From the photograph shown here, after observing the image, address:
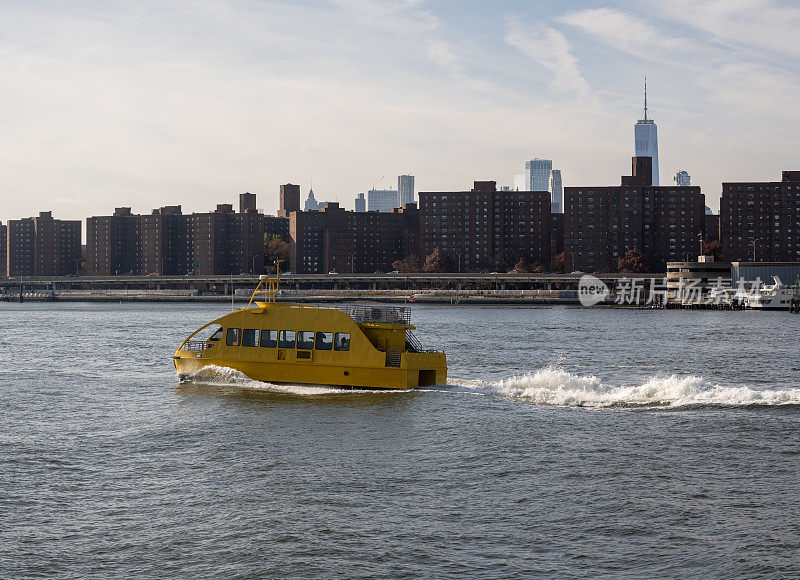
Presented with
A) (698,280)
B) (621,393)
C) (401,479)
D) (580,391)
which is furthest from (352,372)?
(698,280)

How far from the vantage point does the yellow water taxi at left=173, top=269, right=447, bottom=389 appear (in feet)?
112

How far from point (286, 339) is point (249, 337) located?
1.64 meters

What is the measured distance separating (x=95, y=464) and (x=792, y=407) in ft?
77.3

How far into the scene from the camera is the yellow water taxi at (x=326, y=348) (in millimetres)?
34250

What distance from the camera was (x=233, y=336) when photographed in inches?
1428

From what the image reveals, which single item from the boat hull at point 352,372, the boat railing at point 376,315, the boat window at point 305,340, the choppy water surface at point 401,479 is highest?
the boat railing at point 376,315

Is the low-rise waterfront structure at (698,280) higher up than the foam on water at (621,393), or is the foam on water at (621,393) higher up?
the low-rise waterfront structure at (698,280)

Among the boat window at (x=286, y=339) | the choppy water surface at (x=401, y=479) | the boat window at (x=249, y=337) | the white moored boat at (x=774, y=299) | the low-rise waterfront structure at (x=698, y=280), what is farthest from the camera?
the low-rise waterfront structure at (x=698, y=280)

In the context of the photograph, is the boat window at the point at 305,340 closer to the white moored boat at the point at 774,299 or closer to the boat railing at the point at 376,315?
the boat railing at the point at 376,315

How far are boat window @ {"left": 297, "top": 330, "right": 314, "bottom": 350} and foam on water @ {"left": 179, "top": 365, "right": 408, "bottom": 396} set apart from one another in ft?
5.12

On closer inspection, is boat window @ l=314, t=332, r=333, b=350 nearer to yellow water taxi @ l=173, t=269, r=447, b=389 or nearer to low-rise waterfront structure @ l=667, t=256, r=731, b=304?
yellow water taxi @ l=173, t=269, r=447, b=389

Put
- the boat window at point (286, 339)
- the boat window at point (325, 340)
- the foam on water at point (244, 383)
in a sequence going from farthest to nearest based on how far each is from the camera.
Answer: the boat window at point (286, 339), the boat window at point (325, 340), the foam on water at point (244, 383)

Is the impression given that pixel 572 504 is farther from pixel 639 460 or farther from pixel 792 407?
pixel 792 407

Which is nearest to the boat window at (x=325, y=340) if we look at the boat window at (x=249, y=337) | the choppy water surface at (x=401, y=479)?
the choppy water surface at (x=401, y=479)
